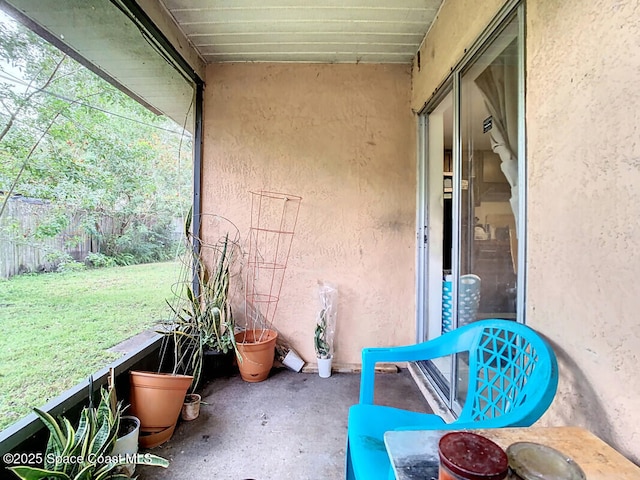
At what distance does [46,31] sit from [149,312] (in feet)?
5.75

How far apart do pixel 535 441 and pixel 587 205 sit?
659mm

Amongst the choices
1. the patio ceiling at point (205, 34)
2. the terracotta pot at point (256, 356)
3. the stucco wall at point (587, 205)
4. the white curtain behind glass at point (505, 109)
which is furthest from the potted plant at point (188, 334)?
the white curtain behind glass at point (505, 109)

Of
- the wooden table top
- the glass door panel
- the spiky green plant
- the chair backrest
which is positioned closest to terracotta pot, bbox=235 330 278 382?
the spiky green plant

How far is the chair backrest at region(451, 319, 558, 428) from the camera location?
2.86 ft

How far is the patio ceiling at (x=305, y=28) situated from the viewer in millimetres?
2049

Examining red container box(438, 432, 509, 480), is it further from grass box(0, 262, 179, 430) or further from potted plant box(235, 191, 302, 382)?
potted plant box(235, 191, 302, 382)

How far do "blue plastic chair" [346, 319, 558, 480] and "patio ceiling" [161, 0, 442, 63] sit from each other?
83.8 inches

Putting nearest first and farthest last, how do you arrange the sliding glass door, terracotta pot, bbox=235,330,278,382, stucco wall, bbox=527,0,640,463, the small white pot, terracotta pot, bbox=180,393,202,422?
stucco wall, bbox=527,0,640,463 → the sliding glass door → terracotta pot, bbox=180,393,202,422 → terracotta pot, bbox=235,330,278,382 → the small white pot

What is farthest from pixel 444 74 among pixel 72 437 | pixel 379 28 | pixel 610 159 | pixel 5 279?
pixel 72 437

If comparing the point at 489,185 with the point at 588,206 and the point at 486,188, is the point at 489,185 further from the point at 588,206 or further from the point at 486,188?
the point at 588,206

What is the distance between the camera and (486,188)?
164cm

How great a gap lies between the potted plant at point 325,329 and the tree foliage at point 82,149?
4.65 ft

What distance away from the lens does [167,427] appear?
5.82ft

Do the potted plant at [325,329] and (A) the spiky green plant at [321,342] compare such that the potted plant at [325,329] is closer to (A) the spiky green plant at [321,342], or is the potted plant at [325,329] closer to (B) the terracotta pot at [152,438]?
(A) the spiky green plant at [321,342]
